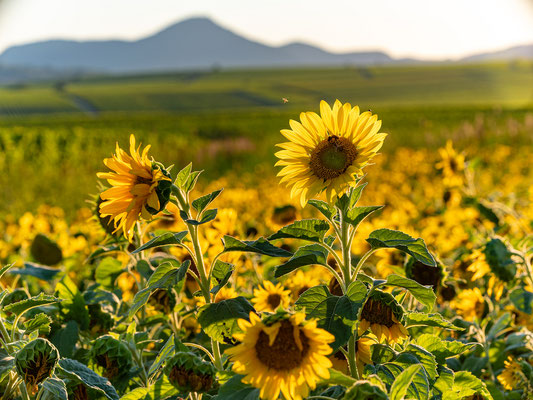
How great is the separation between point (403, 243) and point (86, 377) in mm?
687

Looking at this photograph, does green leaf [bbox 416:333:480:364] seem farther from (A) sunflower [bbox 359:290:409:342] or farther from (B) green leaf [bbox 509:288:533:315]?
(B) green leaf [bbox 509:288:533:315]

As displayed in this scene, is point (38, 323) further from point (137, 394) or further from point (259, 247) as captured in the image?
point (259, 247)

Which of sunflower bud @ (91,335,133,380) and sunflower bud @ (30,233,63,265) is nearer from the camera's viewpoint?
sunflower bud @ (91,335,133,380)

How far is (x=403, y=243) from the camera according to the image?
107 cm

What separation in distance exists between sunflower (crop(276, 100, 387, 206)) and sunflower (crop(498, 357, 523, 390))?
800mm

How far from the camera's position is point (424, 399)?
3.16 ft

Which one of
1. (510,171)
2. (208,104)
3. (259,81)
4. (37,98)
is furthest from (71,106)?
(510,171)

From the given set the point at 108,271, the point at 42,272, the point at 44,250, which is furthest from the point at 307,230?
the point at 44,250

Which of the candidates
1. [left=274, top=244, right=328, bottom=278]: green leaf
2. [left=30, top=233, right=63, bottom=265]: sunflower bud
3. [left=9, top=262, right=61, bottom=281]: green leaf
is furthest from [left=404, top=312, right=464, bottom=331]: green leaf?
[left=30, top=233, right=63, bottom=265]: sunflower bud

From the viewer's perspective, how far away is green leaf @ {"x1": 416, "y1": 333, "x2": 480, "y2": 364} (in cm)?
118

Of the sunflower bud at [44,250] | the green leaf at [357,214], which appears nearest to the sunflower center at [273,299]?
the green leaf at [357,214]

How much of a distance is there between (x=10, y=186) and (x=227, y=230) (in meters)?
8.02

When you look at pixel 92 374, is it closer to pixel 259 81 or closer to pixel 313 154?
pixel 313 154

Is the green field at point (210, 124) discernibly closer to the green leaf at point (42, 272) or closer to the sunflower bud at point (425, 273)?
the sunflower bud at point (425, 273)
